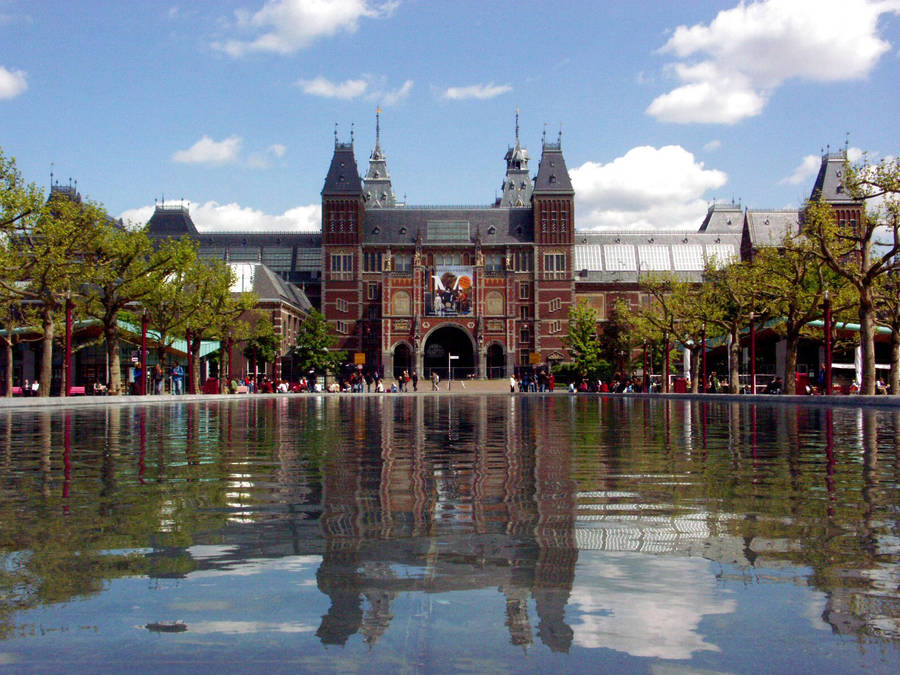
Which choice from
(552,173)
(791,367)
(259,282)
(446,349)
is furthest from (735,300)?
(446,349)

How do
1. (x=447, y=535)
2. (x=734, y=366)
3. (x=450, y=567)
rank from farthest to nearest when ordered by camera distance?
1. (x=734, y=366)
2. (x=447, y=535)
3. (x=450, y=567)

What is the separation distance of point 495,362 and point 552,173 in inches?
764

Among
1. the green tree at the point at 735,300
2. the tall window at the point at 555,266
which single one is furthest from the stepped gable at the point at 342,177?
the green tree at the point at 735,300

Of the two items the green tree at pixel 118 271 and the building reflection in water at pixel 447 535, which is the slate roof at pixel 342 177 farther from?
the building reflection in water at pixel 447 535

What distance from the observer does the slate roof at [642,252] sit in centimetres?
10025

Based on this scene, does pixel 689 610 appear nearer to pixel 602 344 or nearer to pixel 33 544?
pixel 33 544

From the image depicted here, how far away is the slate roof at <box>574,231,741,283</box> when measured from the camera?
329ft

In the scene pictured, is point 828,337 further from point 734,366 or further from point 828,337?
point 734,366

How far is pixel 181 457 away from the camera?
31.2 ft

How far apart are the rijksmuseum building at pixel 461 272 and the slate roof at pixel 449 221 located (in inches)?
4.6

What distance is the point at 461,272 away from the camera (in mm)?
91062

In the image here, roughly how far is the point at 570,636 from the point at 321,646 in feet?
2.53

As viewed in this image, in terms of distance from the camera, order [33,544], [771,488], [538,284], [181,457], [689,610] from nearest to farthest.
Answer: [689,610]
[33,544]
[771,488]
[181,457]
[538,284]

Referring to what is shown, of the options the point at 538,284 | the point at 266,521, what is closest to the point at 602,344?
the point at 538,284
